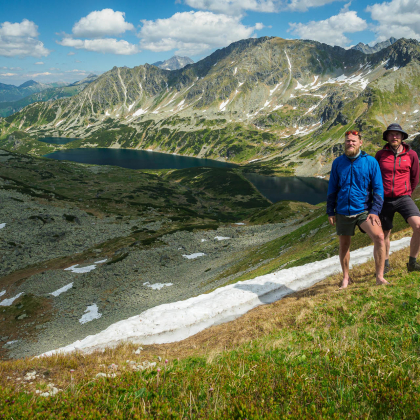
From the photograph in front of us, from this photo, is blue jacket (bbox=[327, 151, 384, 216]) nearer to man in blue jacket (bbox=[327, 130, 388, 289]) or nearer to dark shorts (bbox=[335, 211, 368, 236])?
man in blue jacket (bbox=[327, 130, 388, 289])

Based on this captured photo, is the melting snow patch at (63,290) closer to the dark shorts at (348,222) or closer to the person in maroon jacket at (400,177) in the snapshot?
A: the dark shorts at (348,222)

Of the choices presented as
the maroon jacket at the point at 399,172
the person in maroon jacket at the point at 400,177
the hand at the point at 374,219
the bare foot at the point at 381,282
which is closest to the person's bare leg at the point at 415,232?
the person in maroon jacket at the point at 400,177

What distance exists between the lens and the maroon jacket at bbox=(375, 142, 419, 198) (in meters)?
9.96

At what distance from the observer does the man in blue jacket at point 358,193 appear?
9539 millimetres

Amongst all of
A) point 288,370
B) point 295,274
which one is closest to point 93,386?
point 288,370

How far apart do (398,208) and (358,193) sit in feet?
5.82

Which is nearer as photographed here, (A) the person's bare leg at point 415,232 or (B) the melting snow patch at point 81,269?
(A) the person's bare leg at point 415,232

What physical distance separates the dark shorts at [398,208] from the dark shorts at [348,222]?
123 centimetres

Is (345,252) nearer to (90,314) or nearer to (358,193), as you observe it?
(358,193)

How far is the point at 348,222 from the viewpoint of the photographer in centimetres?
1012

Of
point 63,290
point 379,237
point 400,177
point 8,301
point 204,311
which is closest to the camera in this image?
point 379,237

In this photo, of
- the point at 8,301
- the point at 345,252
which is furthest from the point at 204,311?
the point at 8,301

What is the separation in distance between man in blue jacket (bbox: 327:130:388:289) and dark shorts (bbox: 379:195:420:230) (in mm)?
955

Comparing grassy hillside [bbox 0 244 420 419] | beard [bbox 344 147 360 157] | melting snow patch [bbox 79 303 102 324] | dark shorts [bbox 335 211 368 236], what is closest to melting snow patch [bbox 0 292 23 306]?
melting snow patch [bbox 79 303 102 324]
